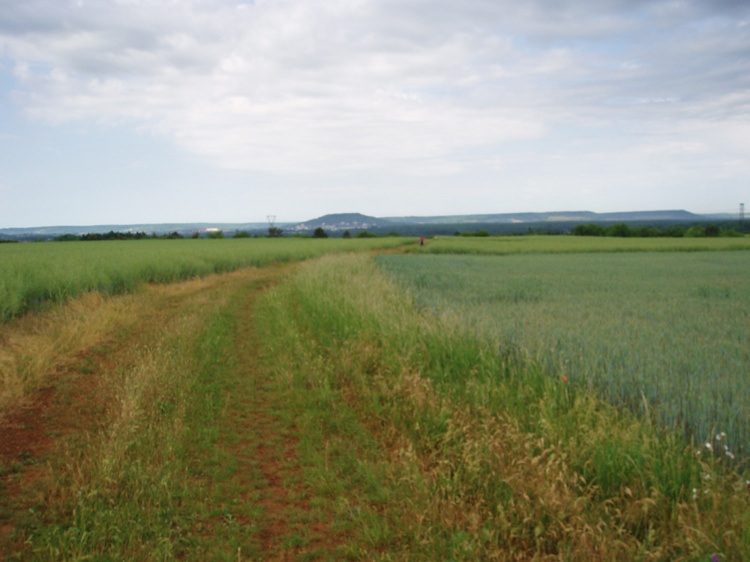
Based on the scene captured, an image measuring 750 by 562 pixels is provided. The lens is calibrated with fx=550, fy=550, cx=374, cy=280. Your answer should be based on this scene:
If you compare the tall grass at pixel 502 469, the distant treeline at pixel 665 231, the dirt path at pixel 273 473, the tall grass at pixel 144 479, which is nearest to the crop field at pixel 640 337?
the tall grass at pixel 502 469

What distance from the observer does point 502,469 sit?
4.23 m

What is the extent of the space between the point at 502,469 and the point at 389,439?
5.48 feet

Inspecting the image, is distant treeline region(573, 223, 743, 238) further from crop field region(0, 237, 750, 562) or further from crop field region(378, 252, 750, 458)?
crop field region(0, 237, 750, 562)

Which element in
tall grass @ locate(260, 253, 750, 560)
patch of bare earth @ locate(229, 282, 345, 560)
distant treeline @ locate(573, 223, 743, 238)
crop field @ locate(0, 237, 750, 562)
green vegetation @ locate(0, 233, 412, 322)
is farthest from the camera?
distant treeline @ locate(573, 223, 743, 238)

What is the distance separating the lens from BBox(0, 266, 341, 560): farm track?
402cm

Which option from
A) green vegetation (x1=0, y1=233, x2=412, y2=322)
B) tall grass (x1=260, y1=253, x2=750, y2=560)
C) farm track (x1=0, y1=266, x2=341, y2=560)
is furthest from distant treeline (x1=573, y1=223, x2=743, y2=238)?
farm track (x1=0, y1=266, x2=341, y2=560)

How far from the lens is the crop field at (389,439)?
12.2ft

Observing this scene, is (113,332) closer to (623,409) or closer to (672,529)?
(623,409)

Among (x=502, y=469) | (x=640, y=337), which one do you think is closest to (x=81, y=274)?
(x=640, y=337)

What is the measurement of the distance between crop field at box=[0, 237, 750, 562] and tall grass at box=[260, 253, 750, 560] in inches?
0.9

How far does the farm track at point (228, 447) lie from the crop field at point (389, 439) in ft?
0.09

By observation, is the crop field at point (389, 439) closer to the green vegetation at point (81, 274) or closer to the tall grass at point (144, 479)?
the tall grass at point (144, 479)

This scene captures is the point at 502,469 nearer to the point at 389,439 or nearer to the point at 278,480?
the point at 389,439

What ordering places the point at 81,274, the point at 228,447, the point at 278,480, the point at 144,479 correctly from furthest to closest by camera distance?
the point at 81,274
the point at 228,447
the point at 278,480
the point at 144,479
